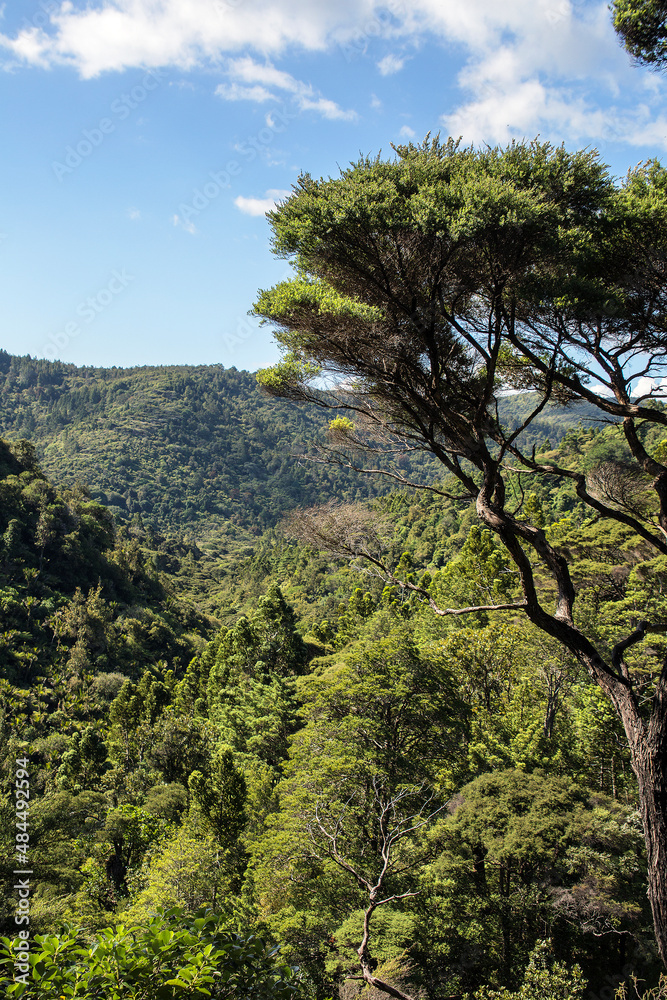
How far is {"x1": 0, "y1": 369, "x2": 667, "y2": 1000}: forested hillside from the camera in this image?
851 centimetres

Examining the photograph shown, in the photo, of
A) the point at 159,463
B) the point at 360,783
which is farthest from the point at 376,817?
the point at 159,463

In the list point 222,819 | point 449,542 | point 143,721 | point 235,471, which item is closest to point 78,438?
point 235,471

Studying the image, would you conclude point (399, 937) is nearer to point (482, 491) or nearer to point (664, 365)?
point (482, 491)

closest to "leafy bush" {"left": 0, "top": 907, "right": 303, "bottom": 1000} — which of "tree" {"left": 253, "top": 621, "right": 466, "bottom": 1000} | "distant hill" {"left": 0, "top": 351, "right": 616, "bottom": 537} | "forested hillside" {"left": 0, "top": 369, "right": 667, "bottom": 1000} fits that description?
"forested hillside" {"left": 0, "top": 369, "right": 667, "bottom": 1000}

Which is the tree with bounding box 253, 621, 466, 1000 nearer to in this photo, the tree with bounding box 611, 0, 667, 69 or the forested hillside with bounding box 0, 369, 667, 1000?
the forested hillside with bounding box 0, 369, 667, 1000

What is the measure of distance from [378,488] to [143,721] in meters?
156

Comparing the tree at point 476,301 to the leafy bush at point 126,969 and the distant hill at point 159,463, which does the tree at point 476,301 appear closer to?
the leafy bush at point 126,969

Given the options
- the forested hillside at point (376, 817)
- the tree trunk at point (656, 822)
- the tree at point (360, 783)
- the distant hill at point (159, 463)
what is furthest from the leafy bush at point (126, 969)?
the distant hill at point (159, 463)

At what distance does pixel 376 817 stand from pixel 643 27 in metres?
11.1

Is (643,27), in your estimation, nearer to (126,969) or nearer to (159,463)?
(126,969)

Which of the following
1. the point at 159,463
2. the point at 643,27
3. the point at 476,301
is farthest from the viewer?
the point at 159,463

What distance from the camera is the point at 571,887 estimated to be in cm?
1129

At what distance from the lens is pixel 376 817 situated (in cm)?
966

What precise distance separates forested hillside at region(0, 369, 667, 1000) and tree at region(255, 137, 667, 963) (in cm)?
85
